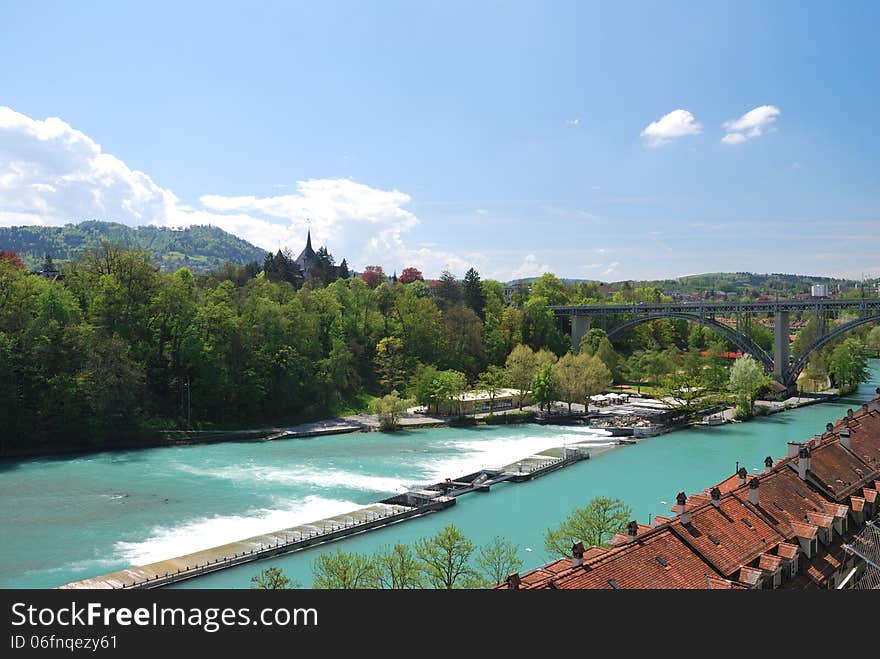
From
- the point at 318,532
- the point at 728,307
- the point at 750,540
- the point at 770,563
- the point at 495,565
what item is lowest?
the point at 318,532

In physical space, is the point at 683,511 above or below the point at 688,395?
above

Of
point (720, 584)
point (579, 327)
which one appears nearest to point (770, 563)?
point (720, 584)

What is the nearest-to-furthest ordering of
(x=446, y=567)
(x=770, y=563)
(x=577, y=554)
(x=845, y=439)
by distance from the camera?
(x=577, y=554) → (x=770, y=563) → (x=446, y=567) → (x=845, y=439)

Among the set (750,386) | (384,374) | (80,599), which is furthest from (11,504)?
(750,386)

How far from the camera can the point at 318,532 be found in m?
25.7

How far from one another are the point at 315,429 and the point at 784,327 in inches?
1668

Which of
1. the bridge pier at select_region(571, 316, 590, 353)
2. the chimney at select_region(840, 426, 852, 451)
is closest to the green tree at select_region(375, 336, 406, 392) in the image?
the bridge pier at select_region(571, 316, 590, 353)

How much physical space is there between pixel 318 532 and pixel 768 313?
5691cm

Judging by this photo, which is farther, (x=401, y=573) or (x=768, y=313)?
(x=768, y=313)

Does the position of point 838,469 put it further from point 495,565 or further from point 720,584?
point 495,565

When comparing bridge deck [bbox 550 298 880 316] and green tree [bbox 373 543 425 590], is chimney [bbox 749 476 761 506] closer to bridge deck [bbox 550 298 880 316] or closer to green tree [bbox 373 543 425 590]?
green tree [bbox 373 543 425 590]

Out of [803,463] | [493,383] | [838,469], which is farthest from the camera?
[493,383]

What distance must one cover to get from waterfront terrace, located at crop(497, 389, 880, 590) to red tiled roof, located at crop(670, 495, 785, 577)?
0.02m

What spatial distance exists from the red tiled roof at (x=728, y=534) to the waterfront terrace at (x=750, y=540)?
24 millimetres
